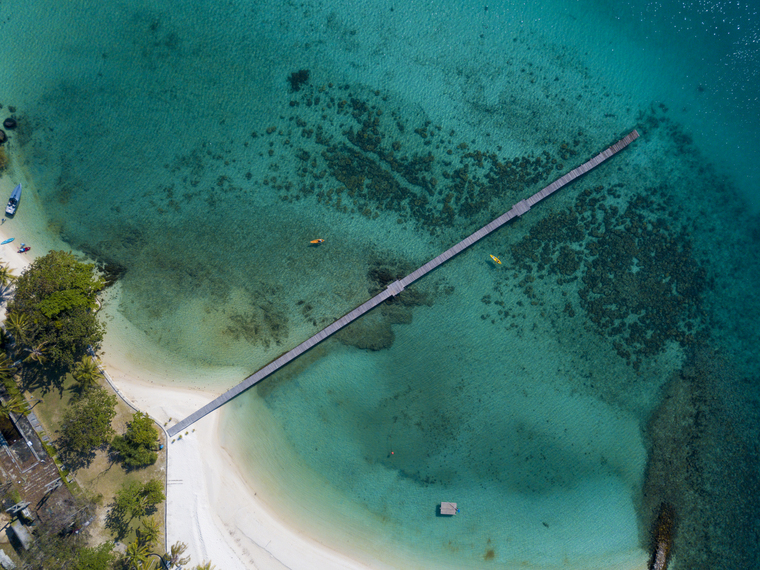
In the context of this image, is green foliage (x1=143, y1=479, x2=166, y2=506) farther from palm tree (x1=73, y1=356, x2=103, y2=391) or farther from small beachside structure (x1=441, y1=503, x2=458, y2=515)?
small beachside structure (x1=441, y1=503, x2=458, y2=515)

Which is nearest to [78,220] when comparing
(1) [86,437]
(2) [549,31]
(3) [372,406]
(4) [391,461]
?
(1) [86,437]

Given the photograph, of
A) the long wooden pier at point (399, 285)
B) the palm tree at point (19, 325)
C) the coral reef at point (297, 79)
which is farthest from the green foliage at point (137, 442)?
the coral reef at point (297, 79)

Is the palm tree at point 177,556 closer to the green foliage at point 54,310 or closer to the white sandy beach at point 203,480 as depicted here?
the white sandy beach at point 203,480

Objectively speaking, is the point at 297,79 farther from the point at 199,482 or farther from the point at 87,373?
the point at 199,482

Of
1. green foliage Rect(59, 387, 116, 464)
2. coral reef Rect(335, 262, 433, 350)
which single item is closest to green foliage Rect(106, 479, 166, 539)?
green foliage Rect(59, 387, 116, 464)

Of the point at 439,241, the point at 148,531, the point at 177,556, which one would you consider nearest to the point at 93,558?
the point at 148,531

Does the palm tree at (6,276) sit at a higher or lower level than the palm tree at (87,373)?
higher
